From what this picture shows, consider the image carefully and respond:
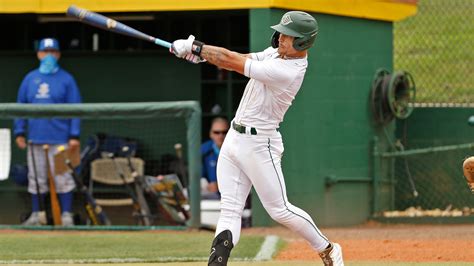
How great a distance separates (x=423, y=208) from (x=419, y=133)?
2.72ft

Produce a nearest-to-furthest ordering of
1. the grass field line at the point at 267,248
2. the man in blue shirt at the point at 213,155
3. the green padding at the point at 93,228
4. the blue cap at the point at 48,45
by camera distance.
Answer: the grass field line at the point at 267,248 < the green padding at the point at 93,228 < the blue cap at the point at 48,45 < the man in blue shirt at the point at 213,155

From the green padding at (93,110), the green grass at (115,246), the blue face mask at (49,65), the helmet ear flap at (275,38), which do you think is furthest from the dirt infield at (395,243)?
the blue face mask at (49,65)

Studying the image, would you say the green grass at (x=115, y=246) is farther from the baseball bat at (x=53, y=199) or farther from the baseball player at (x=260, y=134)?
the baseball player at (x=260, y=134)

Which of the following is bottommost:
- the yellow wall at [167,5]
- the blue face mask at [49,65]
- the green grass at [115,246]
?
the green grass at [115,246]

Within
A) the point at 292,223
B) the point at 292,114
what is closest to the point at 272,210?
the point at 292,223

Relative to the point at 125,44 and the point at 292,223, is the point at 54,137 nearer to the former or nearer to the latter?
the point at 125,44

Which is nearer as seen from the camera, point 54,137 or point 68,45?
point 54,137

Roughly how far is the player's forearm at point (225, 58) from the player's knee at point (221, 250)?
97 centimetres

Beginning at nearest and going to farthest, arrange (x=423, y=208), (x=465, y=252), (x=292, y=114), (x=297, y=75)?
(x=297, y=75), (x=465, y=252), (x=292, y=114), (x=423, y=208)

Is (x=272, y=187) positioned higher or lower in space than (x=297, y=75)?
lower

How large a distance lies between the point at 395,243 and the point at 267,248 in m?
1.25

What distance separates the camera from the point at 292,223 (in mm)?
6344

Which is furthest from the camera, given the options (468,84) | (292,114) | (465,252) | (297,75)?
(468,84)

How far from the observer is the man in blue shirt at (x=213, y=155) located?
413 inches
